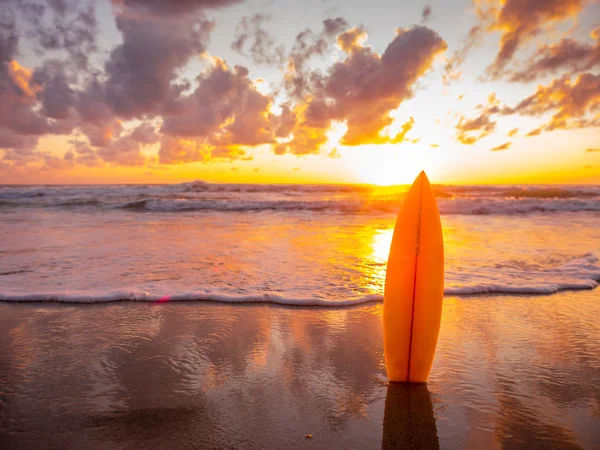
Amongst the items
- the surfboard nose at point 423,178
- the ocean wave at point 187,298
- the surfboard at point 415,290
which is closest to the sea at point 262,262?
the ocean wave at point 187,298

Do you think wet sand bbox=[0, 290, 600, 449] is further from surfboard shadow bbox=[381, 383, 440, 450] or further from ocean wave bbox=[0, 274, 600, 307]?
ocean wave bbox=[0, 274, 600, 307]

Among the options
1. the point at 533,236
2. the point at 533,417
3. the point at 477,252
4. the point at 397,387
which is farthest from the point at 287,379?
the point at 533,236

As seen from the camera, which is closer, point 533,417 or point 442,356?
point 533,417

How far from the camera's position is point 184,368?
112 inches

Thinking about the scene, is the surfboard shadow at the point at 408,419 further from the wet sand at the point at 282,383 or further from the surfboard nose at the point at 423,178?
the surfboard nose at the point at 423,178

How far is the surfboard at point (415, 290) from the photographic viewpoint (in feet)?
8.48

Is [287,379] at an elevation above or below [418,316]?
below

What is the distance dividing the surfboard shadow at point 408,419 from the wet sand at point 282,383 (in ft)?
0.03

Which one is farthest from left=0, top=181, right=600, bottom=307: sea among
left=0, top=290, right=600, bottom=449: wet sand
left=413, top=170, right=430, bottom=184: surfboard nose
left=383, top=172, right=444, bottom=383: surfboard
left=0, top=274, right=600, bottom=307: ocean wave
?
left=413, top=170, right=430, bottom=184: surfboard nose

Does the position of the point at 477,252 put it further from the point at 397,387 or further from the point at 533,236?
the point at 397,387

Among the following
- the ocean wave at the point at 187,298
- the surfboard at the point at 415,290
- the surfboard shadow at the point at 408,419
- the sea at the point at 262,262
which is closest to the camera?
the surfboard shadow at the point at 408,419

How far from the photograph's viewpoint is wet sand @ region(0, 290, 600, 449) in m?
2.11

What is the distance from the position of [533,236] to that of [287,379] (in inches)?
358

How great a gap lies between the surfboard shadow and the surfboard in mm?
109
